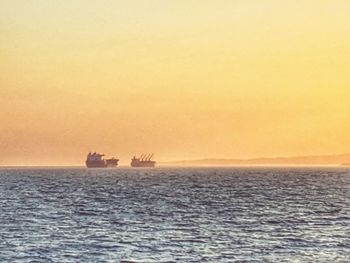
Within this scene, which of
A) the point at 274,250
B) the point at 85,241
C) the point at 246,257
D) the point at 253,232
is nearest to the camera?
the point at 246,257

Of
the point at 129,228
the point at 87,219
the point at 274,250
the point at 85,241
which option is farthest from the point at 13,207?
the point at 274,250

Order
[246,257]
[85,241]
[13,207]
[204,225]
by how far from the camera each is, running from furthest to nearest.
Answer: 1. [13,207]
2. [204,225]
3. [85,241]
4. [246,257]

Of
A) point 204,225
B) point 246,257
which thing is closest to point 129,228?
point 204,225

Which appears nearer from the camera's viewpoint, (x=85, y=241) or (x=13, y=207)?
(x=85, y=241)

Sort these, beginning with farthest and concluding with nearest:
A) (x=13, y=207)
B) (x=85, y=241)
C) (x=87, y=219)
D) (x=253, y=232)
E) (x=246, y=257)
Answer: (x=13, y=207), (x=87, y=219), (x=253, y=232), (x=85, y=241), (x=246, y=257)

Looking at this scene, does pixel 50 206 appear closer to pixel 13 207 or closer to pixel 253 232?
pixel 13 207

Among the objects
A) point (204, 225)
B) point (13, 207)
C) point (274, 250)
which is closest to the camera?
point (274, 250)

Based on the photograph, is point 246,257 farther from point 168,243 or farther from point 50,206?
point 50,206

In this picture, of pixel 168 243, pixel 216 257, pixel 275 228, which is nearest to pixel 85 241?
pixel 168 243

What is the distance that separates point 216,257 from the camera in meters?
52.4

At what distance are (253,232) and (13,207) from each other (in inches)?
1750

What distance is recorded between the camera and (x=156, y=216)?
85000 millimetres

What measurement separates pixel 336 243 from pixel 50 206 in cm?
5382

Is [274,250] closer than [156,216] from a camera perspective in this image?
Yes
